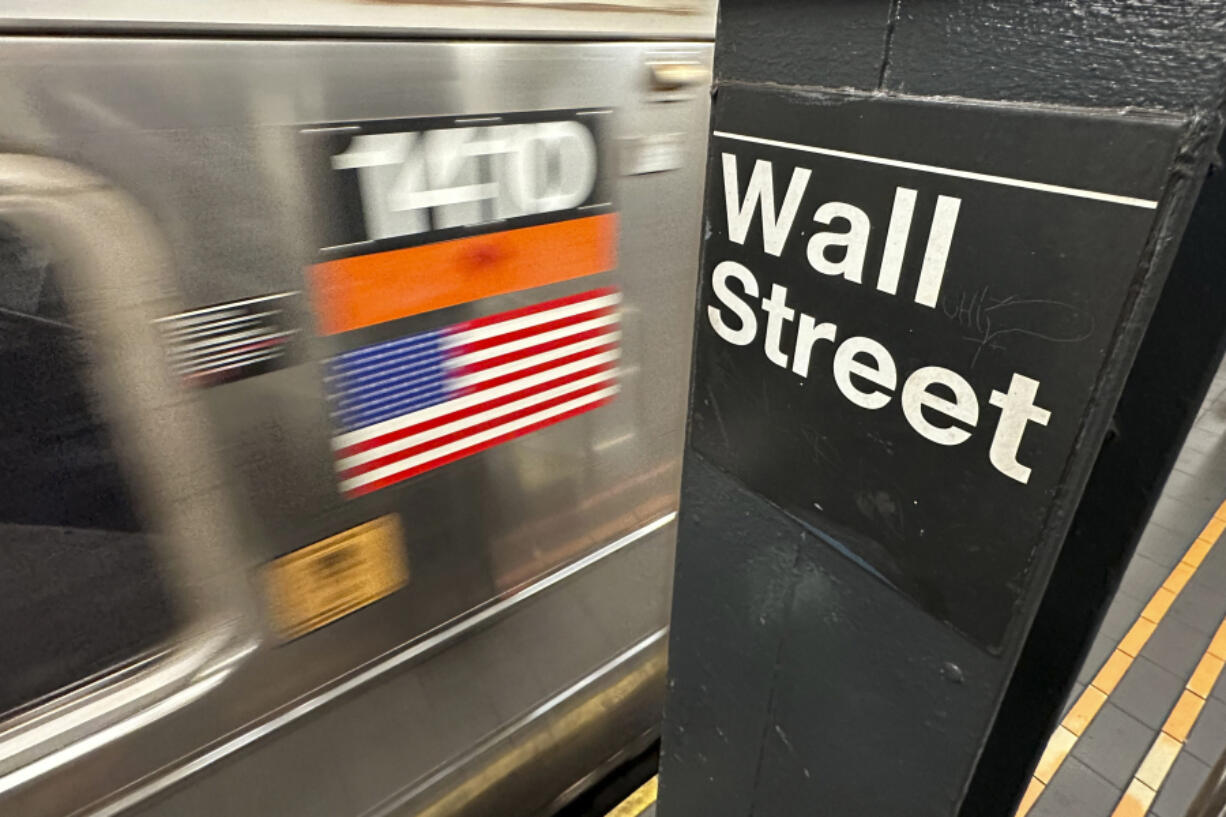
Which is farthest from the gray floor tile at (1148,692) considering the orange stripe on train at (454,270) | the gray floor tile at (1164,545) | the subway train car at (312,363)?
the orange stripe on train at (454,270)

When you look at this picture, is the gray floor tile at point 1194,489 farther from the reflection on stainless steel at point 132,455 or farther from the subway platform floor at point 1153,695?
the reflection on stainless steel at point 132,455

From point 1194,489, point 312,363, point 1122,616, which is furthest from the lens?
point 1194,489

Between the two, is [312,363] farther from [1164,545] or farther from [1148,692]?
[1164,545]

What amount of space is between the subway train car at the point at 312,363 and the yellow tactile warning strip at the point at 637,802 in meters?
0.59

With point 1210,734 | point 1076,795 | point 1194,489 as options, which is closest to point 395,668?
point 1076,795

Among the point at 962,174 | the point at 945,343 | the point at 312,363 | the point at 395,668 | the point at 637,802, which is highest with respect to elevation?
the point at 962,174

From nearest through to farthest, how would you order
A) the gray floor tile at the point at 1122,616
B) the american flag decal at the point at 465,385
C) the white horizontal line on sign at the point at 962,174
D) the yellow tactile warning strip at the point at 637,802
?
the white horizontal line on sign at the point at 962,174 → the american flag decal at the point at 465,385 → the yellow tactile warning strip at the point at 637,802 → the gray floor tile at the point at 1122,616

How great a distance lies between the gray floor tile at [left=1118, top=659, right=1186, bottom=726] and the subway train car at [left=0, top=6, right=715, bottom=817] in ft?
6.89

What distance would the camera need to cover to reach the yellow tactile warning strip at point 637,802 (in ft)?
6.97

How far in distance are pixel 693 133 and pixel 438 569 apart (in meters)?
1.01

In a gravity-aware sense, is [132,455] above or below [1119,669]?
above

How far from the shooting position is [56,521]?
105 centimetres

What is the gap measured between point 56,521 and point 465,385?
631mm

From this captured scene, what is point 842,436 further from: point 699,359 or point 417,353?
point 417,353
